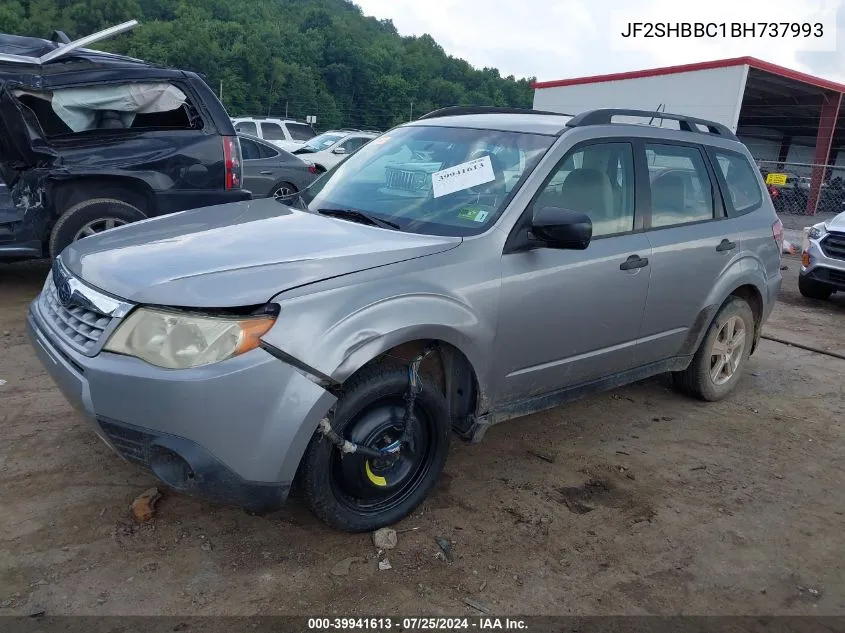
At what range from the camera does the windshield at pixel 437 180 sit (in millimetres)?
3273

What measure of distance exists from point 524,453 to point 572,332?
0.80 meters

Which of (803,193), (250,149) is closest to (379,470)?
(250,149)

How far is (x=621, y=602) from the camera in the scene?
2.69 meters

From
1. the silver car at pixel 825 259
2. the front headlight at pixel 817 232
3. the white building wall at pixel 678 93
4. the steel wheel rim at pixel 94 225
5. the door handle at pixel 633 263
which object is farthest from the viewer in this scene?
the white building wall at pixel 678 93

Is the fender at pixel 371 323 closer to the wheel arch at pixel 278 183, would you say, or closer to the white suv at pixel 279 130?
the wheel arch at pixel 278 183

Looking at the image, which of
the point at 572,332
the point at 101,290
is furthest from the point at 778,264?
the point at 101,290

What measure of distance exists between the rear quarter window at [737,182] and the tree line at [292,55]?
166 feet

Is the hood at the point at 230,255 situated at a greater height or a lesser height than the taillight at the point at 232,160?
lesser

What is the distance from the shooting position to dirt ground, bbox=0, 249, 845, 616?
2602 millimetres

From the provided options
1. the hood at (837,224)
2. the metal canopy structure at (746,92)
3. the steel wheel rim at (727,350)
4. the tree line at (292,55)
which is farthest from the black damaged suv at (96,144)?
the tree line at (292,55)

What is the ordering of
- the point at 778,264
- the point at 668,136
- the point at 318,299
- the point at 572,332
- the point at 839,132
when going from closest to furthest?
the point at 318,299 < the point at 572,332 < the point at 668,136 < the point at 778,264 < the point at 839,132

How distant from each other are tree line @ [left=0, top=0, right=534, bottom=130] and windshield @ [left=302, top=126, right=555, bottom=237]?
165ft

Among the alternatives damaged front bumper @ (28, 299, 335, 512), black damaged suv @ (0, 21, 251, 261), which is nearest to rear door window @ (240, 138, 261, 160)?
black damaged suv @ (0, 21, 251, 261)

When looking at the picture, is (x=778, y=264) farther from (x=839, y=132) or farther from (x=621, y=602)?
(x=839, y=132)
